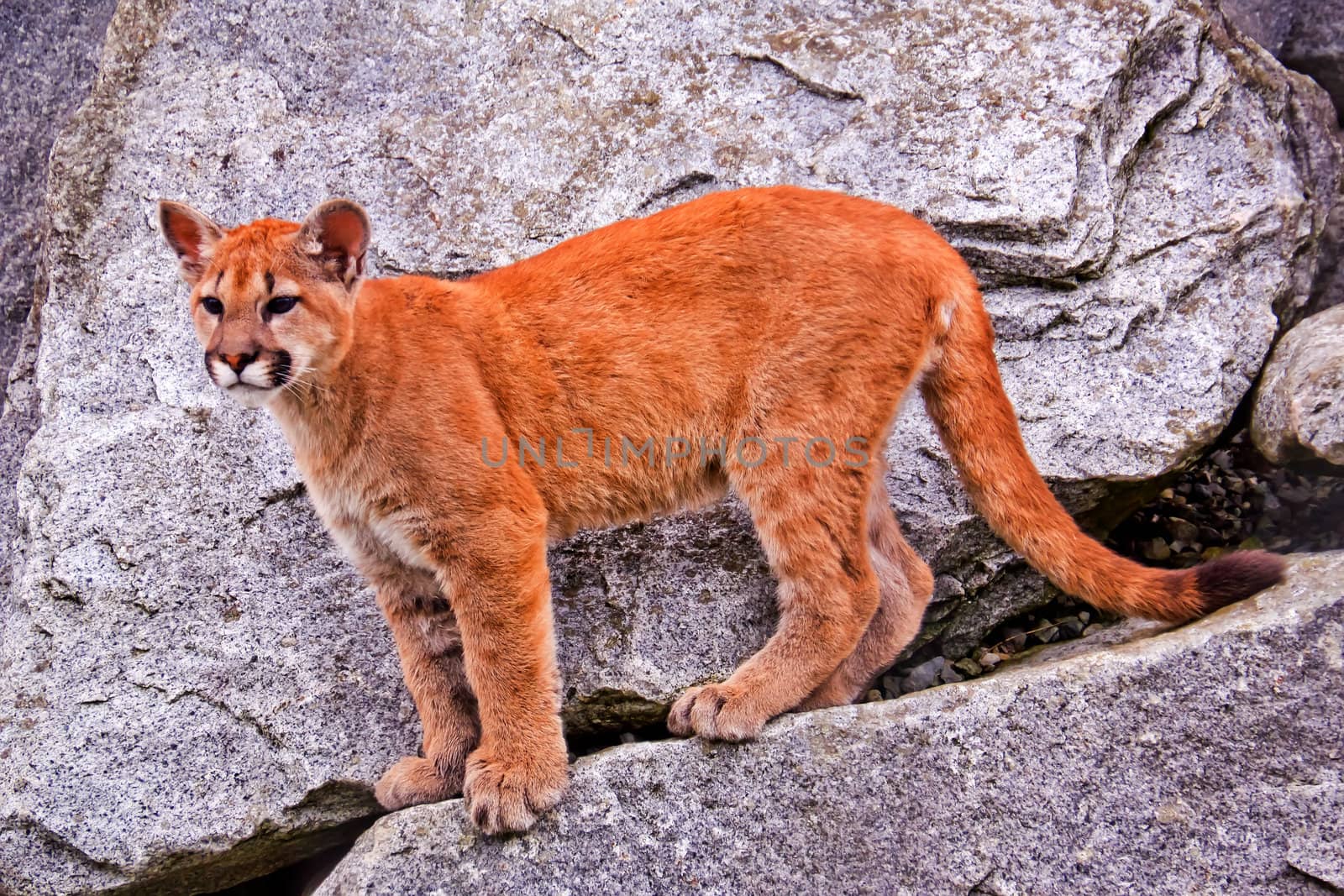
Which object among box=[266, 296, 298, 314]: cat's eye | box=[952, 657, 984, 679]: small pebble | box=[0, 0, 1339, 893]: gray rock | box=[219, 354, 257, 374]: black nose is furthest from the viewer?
box=[952, 657, 984, 679]: small pebble

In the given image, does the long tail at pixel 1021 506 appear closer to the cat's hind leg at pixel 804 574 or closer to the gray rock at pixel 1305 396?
the cat's hind leg at pixel 804 574

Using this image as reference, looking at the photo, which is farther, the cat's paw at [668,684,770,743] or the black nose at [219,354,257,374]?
the cat's paw at [668,684,770,743]

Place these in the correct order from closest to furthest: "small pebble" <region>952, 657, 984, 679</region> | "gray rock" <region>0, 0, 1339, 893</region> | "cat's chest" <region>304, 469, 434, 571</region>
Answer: "cat's chest" <region>304, 469, 434, 571</region> → "gray rock" <region>0, 0, 1339, 893</region> → "small pebble" <region>952, 657, 984, 679</region>

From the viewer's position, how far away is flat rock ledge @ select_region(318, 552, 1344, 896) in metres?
3.10

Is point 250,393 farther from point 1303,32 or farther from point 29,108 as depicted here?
point 1303,32

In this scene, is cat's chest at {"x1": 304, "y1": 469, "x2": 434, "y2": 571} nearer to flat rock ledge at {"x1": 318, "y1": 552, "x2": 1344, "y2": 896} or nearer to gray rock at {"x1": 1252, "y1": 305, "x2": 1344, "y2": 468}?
flat rock ledge at {"x1": 318, "y1": 552, "x2": 1344, "y2": 896}

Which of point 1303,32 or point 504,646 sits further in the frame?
point 1303,32

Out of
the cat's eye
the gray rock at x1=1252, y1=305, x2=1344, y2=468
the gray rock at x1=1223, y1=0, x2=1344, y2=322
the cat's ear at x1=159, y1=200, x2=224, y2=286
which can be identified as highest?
the gray rock at x1=1223, y1=0, x2=1344, y2=322

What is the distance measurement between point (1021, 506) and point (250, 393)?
2465 mm

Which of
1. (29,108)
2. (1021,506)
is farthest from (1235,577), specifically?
(29,108)

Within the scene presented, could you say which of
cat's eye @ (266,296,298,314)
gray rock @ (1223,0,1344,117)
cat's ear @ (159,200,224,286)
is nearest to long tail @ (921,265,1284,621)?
cat's eye @ (266,296,298,314)

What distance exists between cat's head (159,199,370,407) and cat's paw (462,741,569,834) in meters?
1.35

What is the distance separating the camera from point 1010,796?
323cm

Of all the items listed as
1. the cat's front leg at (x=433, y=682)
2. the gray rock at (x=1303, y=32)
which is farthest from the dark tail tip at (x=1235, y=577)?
the gray rock at (x=1303, y=32)
